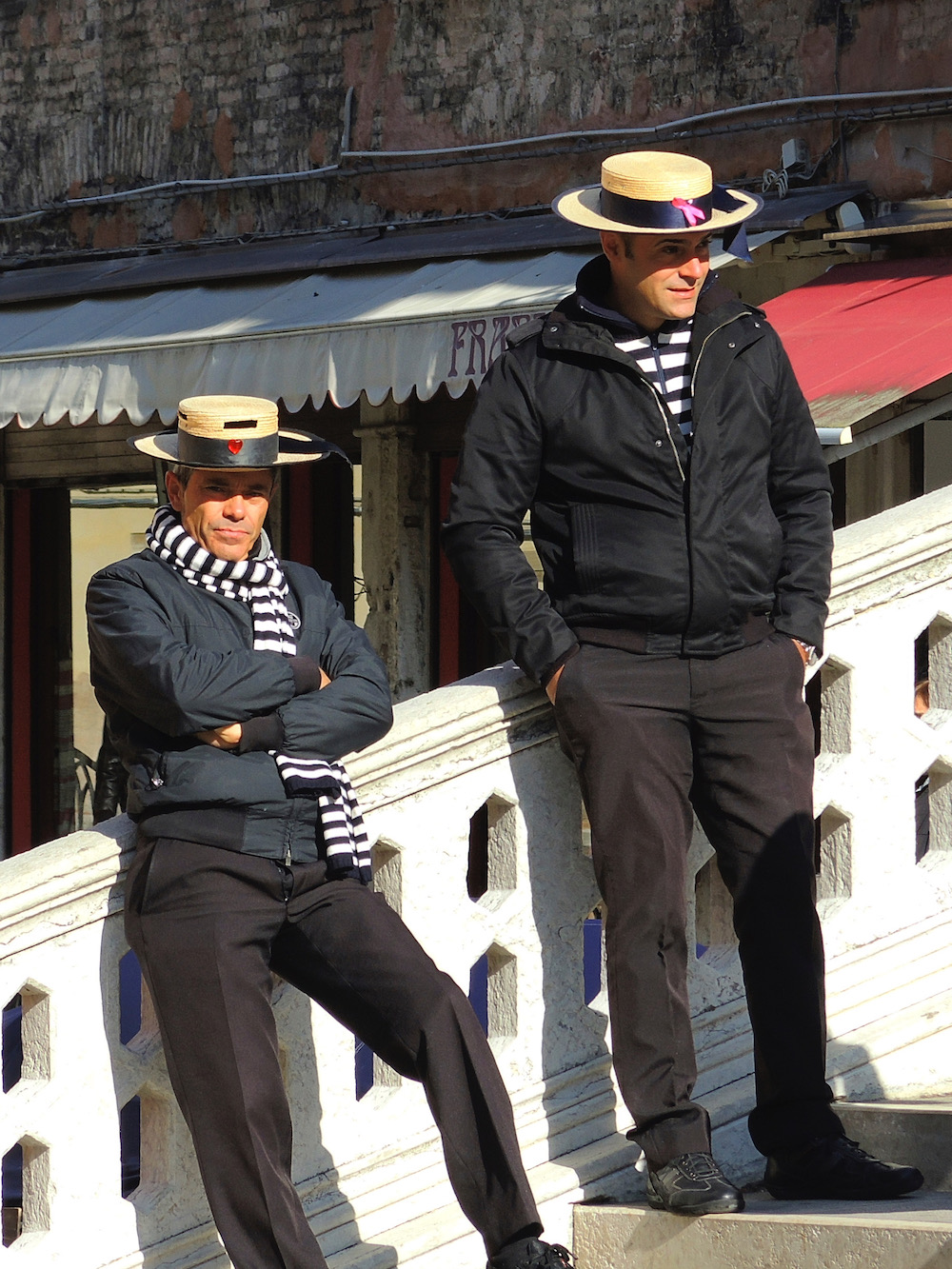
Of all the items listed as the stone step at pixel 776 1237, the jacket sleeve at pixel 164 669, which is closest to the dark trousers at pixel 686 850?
the stone step at pixel 776 1237

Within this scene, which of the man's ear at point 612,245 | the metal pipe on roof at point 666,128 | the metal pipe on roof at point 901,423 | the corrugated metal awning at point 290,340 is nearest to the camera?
the man's ear at point 612,245

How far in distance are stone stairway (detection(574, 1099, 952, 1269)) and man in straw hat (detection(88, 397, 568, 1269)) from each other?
323 mm

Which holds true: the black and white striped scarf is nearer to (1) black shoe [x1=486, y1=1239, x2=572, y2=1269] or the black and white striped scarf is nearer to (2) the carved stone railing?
(2) the carved stone railing

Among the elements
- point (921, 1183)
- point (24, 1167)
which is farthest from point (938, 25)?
point (24, 1167)

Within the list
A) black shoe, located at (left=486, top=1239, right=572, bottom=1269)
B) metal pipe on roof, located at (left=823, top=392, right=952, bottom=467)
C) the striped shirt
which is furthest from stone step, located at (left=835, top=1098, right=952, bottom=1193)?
metal pipe on roof, located at (left=823, top=392, right=952, bottom=467)

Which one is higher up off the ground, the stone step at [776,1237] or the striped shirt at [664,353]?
the striped shirt at [664,353]

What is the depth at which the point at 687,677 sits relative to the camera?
3.33 metres

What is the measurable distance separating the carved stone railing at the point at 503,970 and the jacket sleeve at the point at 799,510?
0.24 m

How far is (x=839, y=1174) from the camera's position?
128 inches

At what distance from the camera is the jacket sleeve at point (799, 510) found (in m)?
3.44

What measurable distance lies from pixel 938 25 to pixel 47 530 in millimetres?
6001

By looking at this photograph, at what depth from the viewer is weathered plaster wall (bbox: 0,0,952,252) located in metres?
8.23

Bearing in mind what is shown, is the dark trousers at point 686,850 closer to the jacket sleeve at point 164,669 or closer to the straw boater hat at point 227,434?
the jacket sleeve at point 164,669

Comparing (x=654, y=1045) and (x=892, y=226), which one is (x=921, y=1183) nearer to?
(x=654, y=1045)
